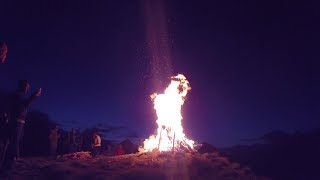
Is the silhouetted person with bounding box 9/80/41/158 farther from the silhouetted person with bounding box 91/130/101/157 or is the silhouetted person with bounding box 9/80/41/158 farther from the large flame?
the silhouetted person with bounding box 91/130/101/157

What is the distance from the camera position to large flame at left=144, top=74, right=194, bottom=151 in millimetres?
28156

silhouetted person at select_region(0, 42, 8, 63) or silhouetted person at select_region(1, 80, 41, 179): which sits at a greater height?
silhouetted person at select_region(0, 42, 8, 63)

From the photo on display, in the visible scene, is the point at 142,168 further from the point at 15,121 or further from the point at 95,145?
the point at 15,121

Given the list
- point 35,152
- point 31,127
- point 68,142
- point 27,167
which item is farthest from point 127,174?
point 31,127

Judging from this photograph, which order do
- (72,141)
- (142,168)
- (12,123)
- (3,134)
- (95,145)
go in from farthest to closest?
(72,141) < (95,145) < (142,168) < (12,123) < (3,134)

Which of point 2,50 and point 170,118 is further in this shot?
point 170,118

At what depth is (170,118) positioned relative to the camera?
29.1 metres

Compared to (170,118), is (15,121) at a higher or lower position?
lower

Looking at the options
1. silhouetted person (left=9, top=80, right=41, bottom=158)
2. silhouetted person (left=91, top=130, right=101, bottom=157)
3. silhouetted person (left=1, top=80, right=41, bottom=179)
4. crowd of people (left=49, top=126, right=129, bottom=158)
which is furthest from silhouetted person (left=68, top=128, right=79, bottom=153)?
silhouetted person (left=9, top=80, right=41, bottom=158)

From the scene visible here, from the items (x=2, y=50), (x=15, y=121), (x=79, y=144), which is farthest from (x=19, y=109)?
(x=79, y=144)

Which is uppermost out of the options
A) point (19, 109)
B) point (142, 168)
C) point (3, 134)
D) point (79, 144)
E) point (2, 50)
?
point (2, 50)

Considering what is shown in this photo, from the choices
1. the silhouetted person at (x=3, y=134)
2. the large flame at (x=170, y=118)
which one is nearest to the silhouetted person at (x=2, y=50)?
the silhouetted person at (x=3, y=134)

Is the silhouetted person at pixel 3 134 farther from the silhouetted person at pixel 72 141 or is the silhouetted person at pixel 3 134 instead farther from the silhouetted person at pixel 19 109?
the silhouetted person at pixel 72 141

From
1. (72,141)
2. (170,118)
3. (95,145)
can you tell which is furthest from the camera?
(72,141)
